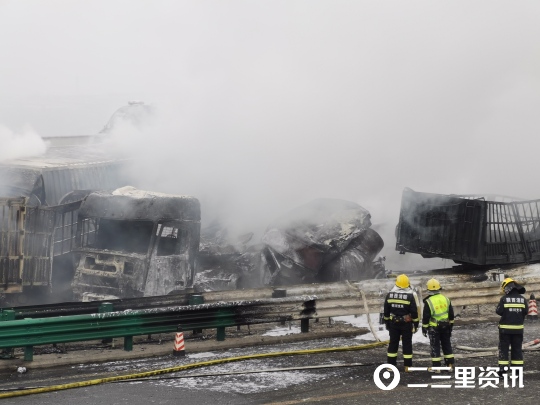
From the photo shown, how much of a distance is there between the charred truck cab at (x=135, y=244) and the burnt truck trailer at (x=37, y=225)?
495 millimetres

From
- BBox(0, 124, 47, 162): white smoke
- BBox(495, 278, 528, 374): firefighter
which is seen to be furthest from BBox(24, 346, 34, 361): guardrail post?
BBox(0, 124, 47, 162): white smoke

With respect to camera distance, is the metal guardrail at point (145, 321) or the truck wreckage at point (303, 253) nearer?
the metal guardrail at point (145, 321)

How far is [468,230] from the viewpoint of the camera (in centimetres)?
1366

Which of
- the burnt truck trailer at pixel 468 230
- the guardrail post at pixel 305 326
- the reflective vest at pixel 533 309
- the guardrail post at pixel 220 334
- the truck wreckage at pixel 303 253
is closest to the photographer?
the guardrail post at pixel 220 334

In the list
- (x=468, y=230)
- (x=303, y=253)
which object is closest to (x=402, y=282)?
(x=468, y=230)

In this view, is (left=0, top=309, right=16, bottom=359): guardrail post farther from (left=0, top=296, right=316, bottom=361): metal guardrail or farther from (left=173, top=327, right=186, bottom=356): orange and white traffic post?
(left=173, top=327, right=186, bottom=356): orange and white traffic post

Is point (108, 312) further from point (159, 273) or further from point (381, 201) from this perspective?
point (381, 201)

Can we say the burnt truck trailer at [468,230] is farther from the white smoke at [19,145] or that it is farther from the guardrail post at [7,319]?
the white smoke at [19,145]

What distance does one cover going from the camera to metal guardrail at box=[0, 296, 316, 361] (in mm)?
8953

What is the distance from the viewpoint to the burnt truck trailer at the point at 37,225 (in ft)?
43.2

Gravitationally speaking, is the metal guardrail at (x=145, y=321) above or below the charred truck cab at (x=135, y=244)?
below

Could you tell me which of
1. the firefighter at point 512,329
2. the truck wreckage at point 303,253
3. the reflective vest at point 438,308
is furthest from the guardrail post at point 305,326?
the truck wreckage at point 303,253

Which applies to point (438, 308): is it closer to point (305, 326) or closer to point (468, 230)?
point (305, 326)

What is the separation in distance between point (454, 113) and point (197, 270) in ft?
24.7
